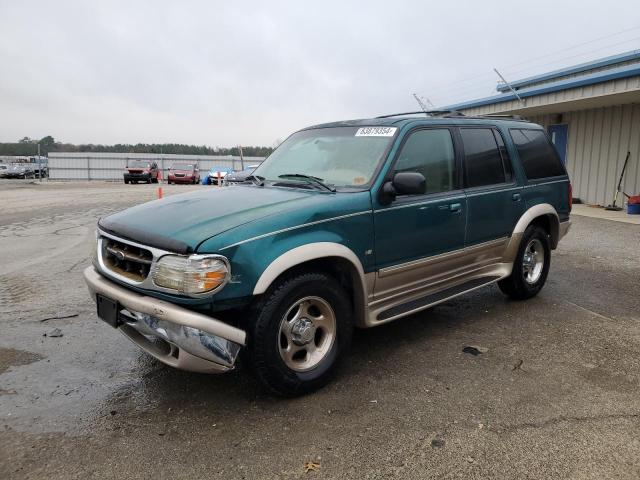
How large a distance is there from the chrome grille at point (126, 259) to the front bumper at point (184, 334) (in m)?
0.17

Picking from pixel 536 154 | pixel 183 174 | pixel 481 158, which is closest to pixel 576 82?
pixel 536 154

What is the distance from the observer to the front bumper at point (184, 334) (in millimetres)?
2895

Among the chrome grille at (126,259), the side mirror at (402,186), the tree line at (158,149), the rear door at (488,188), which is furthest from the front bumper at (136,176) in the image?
the side mirror at (402,186)

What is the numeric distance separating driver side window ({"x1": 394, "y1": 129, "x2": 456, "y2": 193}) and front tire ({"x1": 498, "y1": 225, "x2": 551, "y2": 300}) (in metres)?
1.42

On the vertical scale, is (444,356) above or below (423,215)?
below

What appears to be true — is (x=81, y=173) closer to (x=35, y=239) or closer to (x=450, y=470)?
(x=35, y=239)

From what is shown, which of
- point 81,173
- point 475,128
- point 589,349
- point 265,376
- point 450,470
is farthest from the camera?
point 81,173

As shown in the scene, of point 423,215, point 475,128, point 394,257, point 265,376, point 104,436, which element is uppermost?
point 475,128

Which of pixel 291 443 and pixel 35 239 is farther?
pixel 35 239

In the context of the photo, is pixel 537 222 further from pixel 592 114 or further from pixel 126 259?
pixel 592 114

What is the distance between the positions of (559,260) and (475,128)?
385 centimetres

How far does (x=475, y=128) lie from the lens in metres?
4.83

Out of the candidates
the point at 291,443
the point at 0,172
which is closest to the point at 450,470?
the point at 291,443

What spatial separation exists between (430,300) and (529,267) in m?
1.97
